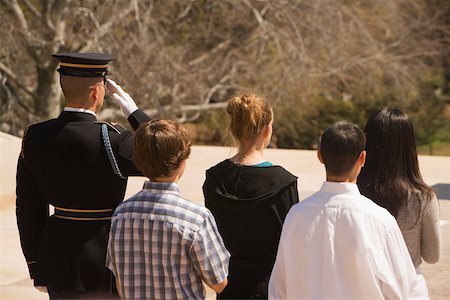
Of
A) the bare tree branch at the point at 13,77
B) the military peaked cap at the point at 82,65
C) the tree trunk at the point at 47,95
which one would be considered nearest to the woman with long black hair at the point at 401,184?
the military peaked cap at the point at 82,65

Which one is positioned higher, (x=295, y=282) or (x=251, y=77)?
(x=295, y=282)

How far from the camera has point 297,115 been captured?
72.5 feet

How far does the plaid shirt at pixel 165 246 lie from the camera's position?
2.98 m

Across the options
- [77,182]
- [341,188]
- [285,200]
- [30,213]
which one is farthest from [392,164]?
[30,213]

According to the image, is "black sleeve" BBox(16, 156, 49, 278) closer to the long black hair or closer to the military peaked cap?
the military peaked cap

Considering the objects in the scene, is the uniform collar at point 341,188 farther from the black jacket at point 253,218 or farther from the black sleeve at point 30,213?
the black sleeve at point 30,213

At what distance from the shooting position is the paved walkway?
19.0 ft

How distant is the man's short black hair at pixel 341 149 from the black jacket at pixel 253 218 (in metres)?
0.52

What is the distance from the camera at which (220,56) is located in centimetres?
2119

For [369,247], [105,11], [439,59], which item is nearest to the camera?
[369,247]

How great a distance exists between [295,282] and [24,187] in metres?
1.18

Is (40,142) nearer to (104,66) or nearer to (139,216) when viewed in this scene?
(104,66)

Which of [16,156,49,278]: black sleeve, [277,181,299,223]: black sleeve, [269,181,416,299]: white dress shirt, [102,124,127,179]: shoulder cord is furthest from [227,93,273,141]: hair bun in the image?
[16,156,49,278]: black sleeve

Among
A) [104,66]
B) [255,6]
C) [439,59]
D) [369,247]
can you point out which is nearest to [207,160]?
[104,66]
